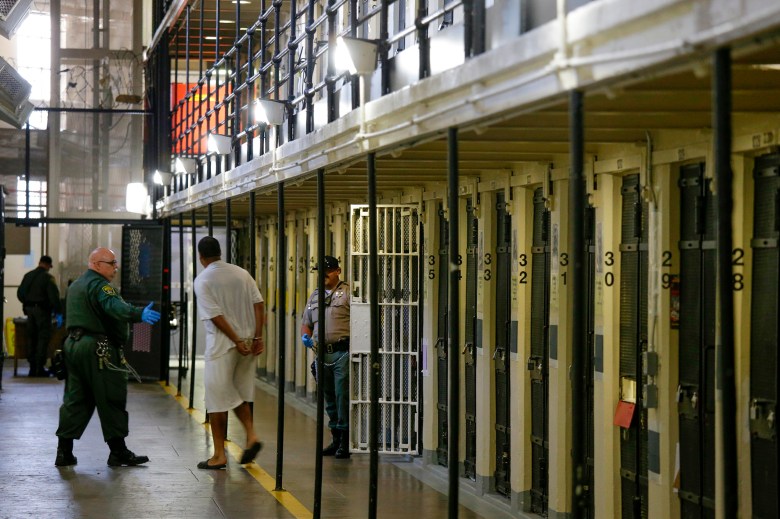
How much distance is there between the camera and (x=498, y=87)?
5.18 m

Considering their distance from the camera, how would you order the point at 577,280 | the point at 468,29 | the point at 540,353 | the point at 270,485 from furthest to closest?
the point at 270,485 → the point at 540,353 → the point at 468,29 → the point at 577,280

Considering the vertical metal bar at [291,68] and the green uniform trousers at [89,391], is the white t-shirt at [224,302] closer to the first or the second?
the green uniform trousers at [89,391]

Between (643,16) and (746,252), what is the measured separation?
2.32 metres

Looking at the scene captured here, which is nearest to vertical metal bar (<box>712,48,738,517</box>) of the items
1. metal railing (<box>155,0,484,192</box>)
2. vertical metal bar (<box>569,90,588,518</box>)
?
vertical metal bar (<box>569,90,588,518</box>)

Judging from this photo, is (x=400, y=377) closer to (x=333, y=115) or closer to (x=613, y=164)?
(x=333, y=115)

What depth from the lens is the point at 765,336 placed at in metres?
5.84

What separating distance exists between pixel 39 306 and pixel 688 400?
13755mm

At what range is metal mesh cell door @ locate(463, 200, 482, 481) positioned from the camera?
32.6 feet

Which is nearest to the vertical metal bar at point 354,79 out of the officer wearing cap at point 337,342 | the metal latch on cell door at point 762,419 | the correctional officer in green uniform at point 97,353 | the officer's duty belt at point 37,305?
the correctional officer in green uniform at point 97,353

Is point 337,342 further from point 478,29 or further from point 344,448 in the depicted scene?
point 478,29

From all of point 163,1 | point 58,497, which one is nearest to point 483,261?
point 58,497

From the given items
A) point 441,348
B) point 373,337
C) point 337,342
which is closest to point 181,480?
point 337,342

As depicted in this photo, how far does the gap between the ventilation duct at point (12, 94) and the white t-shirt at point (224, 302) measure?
318 cm

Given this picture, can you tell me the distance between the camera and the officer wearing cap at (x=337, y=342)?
11305mm
